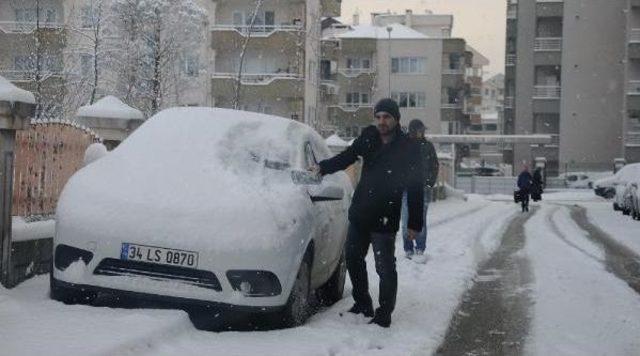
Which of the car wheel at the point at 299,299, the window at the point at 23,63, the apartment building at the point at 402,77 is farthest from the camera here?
the apartment building at the point at 402,77

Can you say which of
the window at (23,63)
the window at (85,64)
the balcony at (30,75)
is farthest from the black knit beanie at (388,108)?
the window at (85,64)

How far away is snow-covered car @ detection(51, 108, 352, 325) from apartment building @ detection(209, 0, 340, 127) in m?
41.6

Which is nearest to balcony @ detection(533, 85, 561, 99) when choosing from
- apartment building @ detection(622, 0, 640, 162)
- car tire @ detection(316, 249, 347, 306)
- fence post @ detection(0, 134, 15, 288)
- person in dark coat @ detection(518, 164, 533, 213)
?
apartment building @ detection(622, 0, 640, 162)

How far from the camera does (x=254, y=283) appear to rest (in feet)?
20.4

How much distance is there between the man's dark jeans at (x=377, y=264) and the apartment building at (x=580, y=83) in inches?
2440

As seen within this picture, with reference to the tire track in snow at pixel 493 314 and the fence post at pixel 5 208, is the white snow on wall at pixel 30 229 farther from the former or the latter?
the tire track in snow at pixel 493 314

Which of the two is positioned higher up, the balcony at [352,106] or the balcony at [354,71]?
the balcony at [354,71]

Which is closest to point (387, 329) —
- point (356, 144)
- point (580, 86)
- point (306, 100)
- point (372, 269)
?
point (356, 144)

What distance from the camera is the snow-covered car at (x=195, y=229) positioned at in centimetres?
616

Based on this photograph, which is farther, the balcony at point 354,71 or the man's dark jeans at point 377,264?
the balcony at point 354,71

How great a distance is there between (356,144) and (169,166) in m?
1.48

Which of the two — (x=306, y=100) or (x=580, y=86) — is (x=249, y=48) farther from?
(x=580, y=86)

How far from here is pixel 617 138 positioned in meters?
67.0

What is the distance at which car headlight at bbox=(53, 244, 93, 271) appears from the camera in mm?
6312
